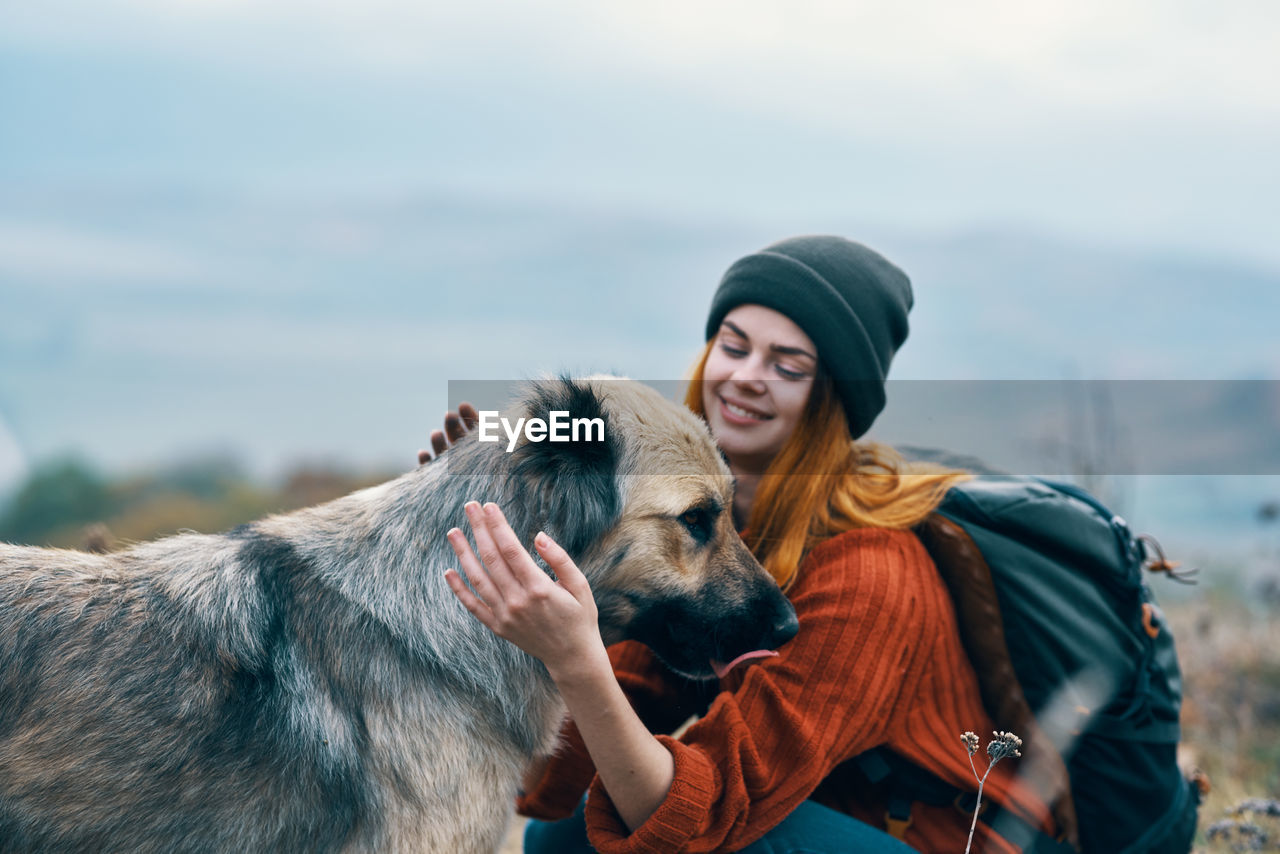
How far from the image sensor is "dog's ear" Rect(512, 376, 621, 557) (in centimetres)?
264

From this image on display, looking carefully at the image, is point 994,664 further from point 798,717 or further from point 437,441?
point 437,441

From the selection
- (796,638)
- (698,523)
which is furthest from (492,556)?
(796,638)

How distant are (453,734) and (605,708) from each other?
497 millimetres

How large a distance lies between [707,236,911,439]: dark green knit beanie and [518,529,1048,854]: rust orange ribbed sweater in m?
0.60

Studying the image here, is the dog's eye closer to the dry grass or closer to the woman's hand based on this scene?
the woman's hand

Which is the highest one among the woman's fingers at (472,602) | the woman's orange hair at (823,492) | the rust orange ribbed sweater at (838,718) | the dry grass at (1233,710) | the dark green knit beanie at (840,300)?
the dark green knit beanie at (840,300)

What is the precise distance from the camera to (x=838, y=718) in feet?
8.78

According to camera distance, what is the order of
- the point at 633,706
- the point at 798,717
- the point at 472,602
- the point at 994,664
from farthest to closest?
the point at 633,706
the point at 994,664
the point at 798,717
the point at 472,602

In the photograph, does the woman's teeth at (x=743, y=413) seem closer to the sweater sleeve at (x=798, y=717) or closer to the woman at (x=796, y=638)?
the woman at (x=796, y=638)

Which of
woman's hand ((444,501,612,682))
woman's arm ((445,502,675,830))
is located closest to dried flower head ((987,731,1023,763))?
woman's arm ((445,502,675,830))

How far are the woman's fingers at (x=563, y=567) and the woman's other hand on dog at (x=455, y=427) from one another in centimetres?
87

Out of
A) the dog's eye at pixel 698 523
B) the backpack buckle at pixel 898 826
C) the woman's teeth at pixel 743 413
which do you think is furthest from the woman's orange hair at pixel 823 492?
the backpack buckle at pixel 898 826

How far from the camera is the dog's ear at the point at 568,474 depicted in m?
2.64

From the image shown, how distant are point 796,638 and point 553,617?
3.23 feet
